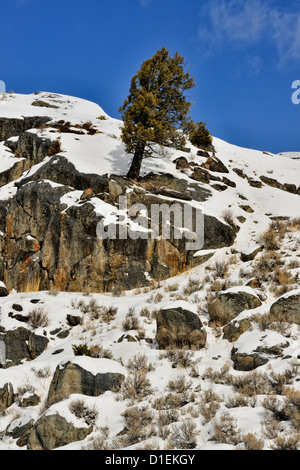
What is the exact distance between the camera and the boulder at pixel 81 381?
7.09 metres

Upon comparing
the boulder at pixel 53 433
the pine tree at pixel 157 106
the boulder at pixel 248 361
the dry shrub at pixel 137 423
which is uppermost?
the pine tree at pixel 157 106

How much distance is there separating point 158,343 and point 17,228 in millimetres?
11941

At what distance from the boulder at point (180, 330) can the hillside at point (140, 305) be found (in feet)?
0.11

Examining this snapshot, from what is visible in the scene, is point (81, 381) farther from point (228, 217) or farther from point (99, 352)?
point (228, 217)

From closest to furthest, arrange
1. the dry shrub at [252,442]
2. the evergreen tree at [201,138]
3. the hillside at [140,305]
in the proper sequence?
the dry shrub at [252,442]
the hillside at [140,305]
the evergreen tree at [201,138]

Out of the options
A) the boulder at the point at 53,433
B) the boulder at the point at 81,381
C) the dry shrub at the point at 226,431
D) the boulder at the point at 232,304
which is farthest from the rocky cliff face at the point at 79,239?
the dry shrub at the point at 226,431

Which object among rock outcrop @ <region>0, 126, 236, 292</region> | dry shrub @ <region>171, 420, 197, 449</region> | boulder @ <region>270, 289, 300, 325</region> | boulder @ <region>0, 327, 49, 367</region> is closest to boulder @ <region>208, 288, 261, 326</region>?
boulder @ <region>270, 289, 300, 325</region>

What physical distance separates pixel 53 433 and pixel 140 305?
22.1 feet

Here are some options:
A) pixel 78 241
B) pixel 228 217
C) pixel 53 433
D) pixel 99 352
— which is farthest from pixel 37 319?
pixel 228 217

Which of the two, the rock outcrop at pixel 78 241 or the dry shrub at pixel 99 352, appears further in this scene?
the rock outcrop at pixel 78 241

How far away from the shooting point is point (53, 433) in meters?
5.82

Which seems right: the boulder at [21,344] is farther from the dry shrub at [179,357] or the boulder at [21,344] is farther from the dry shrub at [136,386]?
the dry shrub at [179,357]
